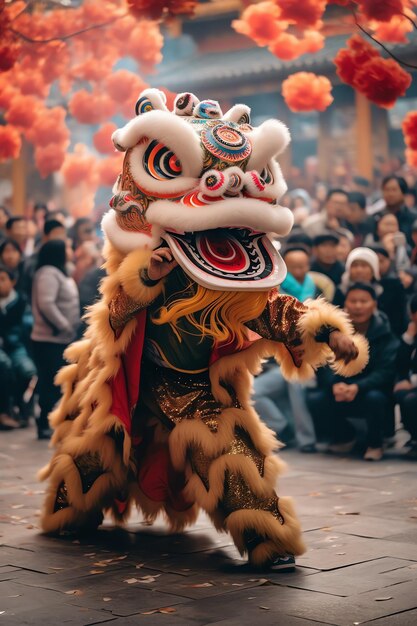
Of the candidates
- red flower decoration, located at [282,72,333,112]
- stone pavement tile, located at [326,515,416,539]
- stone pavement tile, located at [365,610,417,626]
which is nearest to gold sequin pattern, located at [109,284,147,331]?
stone pavement tile, located at [326,515,416,539]

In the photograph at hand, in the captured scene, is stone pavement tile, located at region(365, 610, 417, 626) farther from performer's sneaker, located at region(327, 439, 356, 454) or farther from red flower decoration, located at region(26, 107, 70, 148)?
red flower decoration, located at region(26, 107, 70, 148)

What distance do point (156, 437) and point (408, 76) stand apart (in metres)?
2.39

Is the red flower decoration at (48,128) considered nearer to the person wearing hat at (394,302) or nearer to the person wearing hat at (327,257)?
the person wearing hat at (327,257)

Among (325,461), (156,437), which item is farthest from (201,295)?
(325,461)

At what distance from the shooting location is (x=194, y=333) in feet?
16.8

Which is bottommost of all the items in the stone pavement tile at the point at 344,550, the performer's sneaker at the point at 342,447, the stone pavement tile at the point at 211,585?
the performer's sneaker at the point at 342,447

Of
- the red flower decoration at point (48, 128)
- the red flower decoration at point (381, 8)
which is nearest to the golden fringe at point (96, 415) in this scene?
the red flower decoration at point (381, 8)

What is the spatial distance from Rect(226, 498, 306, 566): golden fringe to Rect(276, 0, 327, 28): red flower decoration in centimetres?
317

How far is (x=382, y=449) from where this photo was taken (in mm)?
8008

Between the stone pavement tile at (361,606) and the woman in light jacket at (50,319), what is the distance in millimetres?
4906

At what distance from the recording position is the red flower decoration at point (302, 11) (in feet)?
22.0

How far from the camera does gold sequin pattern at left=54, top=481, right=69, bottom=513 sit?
17.9 ft

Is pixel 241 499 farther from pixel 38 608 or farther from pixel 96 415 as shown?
pixel 38 608

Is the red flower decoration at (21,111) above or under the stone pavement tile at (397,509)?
above
